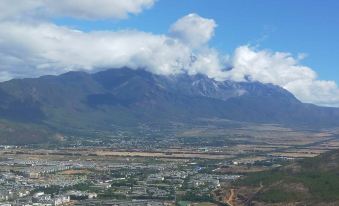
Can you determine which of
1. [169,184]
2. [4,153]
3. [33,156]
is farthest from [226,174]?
[4,153]

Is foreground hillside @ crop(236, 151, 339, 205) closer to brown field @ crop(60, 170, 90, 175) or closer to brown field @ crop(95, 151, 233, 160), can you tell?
brown field @ crop(60, 170, 90, 175)

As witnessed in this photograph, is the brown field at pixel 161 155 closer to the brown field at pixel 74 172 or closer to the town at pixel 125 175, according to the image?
the town at pixel 125 175

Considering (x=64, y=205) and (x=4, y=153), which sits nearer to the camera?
(x=64, y=205)

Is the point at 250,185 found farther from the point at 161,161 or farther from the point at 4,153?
the point at 4,153

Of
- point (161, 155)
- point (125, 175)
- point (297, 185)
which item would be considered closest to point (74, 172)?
point (125, 175)

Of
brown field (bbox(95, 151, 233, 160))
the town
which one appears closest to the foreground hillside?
the town

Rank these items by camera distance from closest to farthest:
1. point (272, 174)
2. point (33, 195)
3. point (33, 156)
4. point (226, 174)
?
point (33, 195) → point (272, 174) → point (226, 174) → point (33, 156)

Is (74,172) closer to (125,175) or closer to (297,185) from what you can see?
(125,175)

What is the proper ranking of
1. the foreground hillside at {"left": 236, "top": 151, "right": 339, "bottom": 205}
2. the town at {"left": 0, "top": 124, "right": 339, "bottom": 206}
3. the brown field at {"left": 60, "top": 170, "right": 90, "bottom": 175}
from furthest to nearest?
1. the brown field at {"left": 60, "top": 170, "right": 90, "bottom": 175}
2. the town at {"left": 0, "top": 124, "right": 339, "bottom": 206}
3. the foreground hillside at {"left": 236, "top": 151, "right": 339, "bottom": 205}
